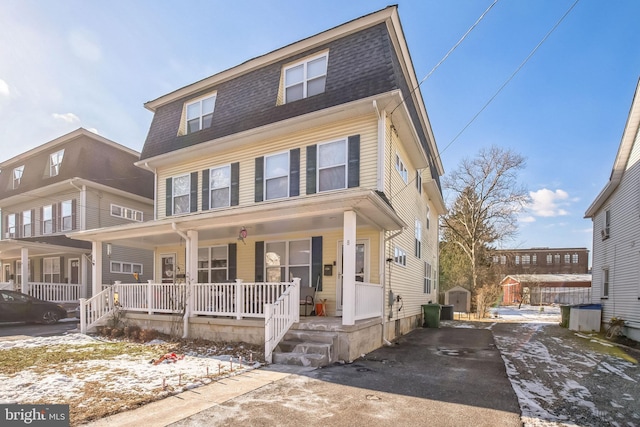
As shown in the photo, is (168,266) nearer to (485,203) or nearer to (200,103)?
(200,103)

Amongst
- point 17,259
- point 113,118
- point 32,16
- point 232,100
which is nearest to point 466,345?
point 232,100

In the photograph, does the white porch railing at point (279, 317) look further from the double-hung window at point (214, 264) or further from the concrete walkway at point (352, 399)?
the double-hung window at point (214, 264)

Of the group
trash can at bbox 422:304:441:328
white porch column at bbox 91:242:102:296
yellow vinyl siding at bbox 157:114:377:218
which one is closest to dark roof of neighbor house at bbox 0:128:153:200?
yellow vinyl siding at bbox 157:114:377:218

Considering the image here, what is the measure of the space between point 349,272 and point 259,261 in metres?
4.41

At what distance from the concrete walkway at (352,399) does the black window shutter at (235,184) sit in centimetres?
584

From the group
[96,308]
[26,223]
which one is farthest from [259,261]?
[26,223]

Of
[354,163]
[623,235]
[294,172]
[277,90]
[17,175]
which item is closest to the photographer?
[354,163]

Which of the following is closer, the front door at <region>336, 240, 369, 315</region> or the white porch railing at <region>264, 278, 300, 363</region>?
the white porch railing at <region>264, 278, 300, 363</region>

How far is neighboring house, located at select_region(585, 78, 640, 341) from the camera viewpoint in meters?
10.8

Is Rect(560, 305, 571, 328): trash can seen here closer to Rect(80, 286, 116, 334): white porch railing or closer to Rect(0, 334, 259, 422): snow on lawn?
Rect(0, 334, 259, 422): snow on lawn

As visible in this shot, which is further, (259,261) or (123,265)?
(123,265)

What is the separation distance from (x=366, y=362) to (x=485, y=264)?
2385cm

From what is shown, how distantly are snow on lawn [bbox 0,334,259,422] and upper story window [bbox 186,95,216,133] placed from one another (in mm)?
7584

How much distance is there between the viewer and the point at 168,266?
42.1 ft
